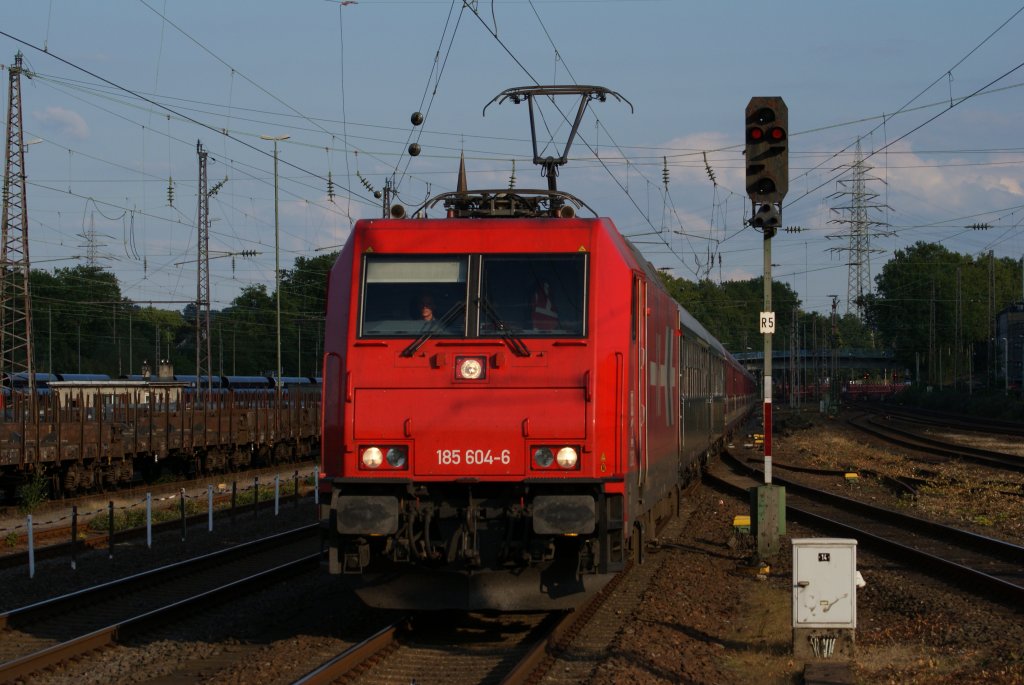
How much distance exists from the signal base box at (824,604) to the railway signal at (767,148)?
5.86 metres

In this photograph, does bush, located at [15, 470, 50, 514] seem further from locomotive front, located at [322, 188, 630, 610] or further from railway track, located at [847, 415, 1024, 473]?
railway track, located at [847, 415, 1024, 473]

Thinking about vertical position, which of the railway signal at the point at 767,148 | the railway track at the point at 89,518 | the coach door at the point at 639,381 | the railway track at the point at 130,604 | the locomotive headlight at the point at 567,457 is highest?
the railway signal at the point at 767,148

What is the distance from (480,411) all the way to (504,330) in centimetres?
75

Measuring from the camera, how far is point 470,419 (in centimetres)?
980

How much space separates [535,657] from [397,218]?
4.21 m

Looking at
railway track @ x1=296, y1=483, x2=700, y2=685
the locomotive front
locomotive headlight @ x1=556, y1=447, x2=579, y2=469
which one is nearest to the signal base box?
the locomotive front

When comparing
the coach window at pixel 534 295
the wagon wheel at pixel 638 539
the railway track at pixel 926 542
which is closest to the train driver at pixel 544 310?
the coach window at pixel 534 295

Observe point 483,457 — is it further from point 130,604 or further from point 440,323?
point 130,604

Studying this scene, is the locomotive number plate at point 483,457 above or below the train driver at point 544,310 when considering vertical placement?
below

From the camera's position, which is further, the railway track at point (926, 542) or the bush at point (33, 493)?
the bush at point (33, 493)

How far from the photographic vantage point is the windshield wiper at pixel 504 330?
996 cm

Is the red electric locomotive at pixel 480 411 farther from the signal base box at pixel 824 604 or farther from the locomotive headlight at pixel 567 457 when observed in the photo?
the signal base box at pixel 824 604

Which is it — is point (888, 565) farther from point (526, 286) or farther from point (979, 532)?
point (526, 286)

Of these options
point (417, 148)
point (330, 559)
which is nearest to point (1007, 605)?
point (330, 559)
